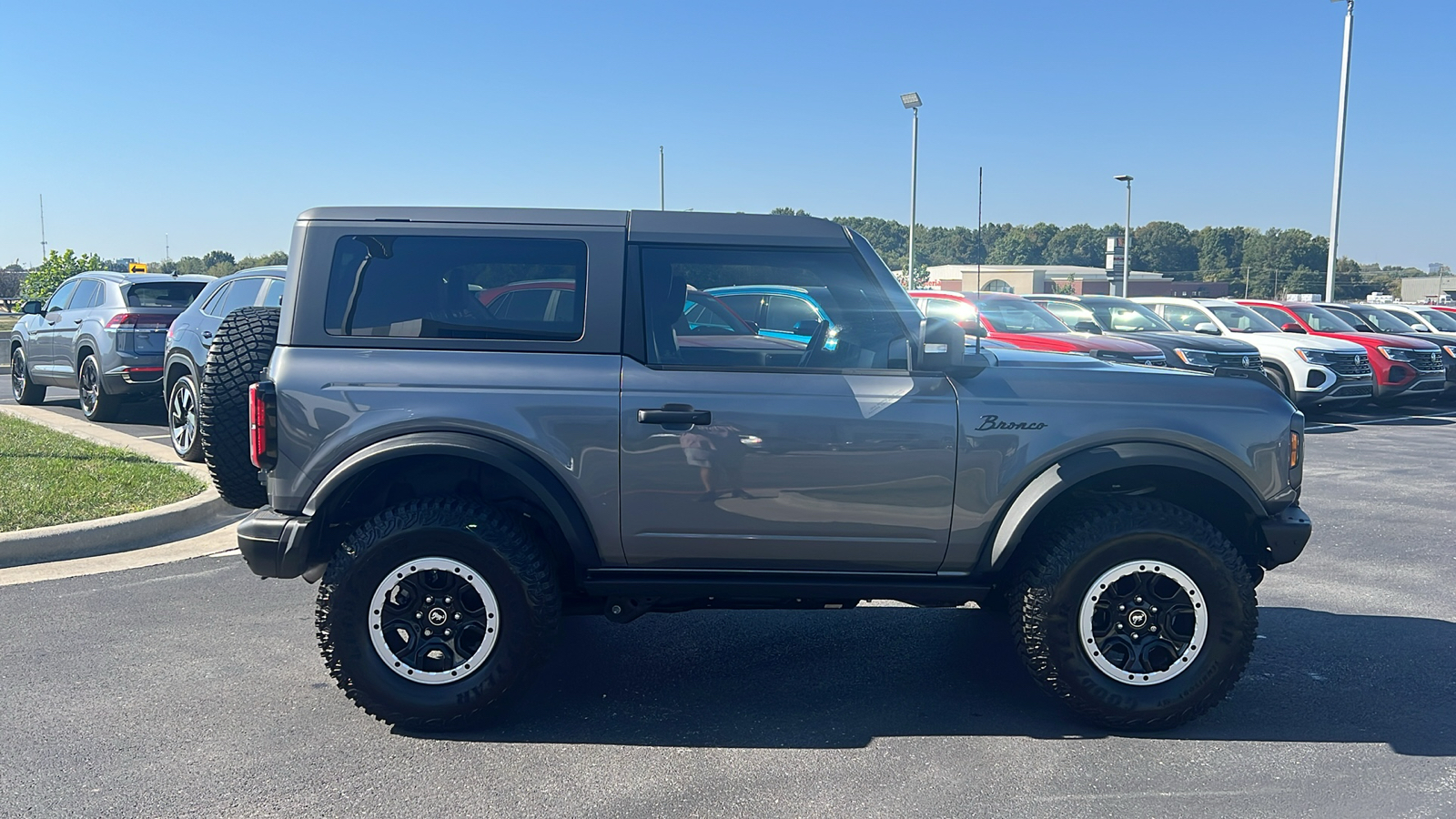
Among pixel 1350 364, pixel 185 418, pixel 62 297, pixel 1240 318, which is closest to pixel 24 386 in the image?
pixel 62 297

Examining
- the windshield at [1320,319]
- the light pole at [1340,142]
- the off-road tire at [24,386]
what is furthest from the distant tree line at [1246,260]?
the off-road tire at [24,386]

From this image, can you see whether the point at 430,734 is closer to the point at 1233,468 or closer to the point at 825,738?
the point at 825,738

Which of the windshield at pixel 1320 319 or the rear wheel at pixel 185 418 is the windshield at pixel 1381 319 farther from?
the rear wheel at pixel 185 418

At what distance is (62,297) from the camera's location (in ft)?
43.6

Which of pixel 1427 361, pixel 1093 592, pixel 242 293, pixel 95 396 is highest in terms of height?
pixel 242 293

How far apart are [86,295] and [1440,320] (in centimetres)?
2331

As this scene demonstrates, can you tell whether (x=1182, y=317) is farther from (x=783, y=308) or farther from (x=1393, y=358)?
(x=783, y=308)

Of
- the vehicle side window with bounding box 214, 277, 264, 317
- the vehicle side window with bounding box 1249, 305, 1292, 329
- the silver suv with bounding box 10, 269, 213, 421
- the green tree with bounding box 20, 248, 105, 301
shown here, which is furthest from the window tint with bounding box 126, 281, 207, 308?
the green tree with bounding box 20, 248, 105, 301

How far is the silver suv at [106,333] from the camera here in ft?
37.7

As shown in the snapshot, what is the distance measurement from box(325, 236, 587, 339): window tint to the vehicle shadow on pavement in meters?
1.43

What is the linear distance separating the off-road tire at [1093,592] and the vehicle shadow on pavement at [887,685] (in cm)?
15

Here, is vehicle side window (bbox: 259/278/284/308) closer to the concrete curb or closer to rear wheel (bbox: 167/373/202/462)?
rear wheel (bbox: 167/373/202/462)

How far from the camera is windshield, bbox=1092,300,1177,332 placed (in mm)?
16656

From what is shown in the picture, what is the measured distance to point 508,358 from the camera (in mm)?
4188
